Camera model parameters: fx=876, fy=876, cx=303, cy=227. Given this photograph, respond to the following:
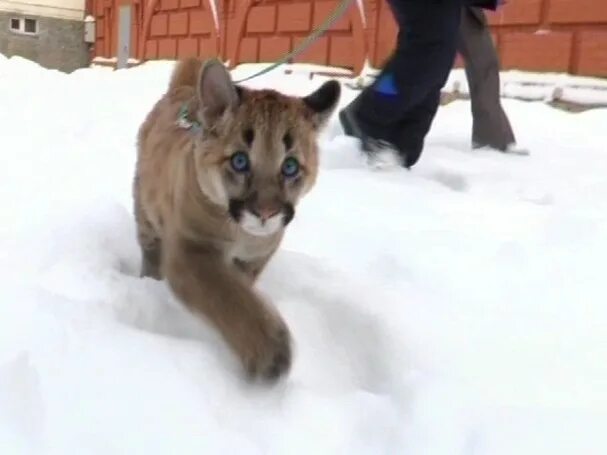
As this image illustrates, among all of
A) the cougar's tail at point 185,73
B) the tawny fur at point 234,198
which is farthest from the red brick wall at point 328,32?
the tawny fur at point 234,198

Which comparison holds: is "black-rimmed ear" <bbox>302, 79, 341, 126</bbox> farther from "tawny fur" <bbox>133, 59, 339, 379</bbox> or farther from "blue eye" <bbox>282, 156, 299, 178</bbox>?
"blue eye" <bbox>282, 156, 299, 178</bbox>

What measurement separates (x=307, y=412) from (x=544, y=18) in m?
4.78

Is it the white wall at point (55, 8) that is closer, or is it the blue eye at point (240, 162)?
the blue eye at point (240, 162)

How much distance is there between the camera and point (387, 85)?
138 inches

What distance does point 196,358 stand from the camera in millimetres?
1645

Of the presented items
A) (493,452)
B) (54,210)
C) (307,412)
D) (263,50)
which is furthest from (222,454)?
(263,50)

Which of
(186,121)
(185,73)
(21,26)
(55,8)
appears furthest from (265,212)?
(21,26)

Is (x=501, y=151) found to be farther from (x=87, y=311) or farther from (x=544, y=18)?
(x=87, y=311)

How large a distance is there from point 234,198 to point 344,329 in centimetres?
40

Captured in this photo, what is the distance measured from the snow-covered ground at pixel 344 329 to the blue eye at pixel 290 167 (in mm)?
350

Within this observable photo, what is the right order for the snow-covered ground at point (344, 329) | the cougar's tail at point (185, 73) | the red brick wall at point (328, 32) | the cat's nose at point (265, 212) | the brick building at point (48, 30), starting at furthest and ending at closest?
1. the brick building at point (48, 30)
2. the red brick wall at point (328, 32)
3. the cougar's tail at point (185, 73)
4. the cat's nose at point (265, 212)
5. the snow-covered ground at point (344, 329)

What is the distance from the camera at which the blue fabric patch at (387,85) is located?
137 inches

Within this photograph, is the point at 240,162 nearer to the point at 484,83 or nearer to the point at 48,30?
the point at 484,83

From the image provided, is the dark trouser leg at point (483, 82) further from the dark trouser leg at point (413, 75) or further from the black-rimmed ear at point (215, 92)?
the black-rimmed ear at point (215, 92)
